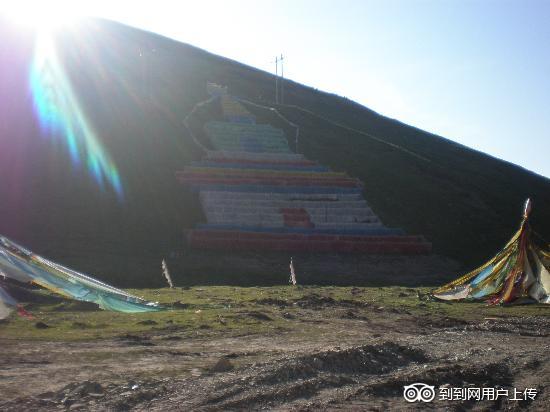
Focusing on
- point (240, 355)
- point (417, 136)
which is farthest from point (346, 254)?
point (417, 136)

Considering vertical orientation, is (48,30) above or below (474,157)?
above

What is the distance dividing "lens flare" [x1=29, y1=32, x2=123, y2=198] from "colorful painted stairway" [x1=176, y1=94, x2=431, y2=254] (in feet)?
10.7

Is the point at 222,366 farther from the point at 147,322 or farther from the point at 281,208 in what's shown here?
the point at 281,208

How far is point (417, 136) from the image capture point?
62094 millimetres

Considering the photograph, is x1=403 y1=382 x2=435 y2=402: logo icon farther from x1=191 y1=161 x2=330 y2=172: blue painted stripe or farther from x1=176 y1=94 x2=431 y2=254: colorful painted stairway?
x1=191 y1=161 x2=330 y2=172: blue painted stripe

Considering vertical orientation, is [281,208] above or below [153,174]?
below

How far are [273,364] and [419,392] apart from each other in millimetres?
1613

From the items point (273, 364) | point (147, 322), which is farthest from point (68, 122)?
point (273, 364)

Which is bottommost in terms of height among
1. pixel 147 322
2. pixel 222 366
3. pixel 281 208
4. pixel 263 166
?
pixel 281 208

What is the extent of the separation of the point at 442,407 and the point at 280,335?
4.46 m

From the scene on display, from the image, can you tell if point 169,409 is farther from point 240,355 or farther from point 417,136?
point 417,136

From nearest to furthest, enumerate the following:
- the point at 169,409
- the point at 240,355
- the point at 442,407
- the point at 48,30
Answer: the point at 169,409
the point at 442,407
the point at 240,355
the point at 48,30

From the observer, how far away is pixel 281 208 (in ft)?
106

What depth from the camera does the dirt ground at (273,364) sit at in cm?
737
